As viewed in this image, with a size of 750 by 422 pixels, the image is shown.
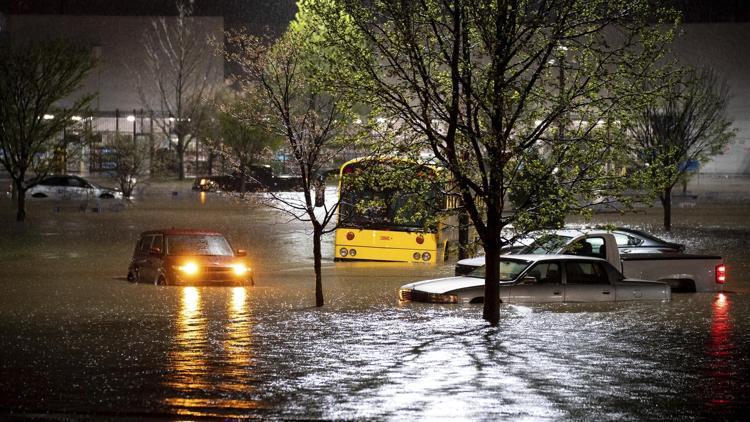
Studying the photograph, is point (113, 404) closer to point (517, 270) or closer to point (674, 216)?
point (517, 270)

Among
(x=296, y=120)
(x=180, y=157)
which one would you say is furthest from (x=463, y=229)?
(x=180, y=157)

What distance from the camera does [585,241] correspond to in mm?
23109

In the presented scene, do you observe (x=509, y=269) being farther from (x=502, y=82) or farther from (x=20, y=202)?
(x=20, y=202)

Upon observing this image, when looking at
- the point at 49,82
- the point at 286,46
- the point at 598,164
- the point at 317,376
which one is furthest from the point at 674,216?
the point at 317,376

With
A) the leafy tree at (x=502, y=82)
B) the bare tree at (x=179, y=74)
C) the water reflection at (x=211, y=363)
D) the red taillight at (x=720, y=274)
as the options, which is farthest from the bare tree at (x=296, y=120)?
the bare tree at (x=179, y=74)

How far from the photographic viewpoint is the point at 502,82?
1573 centimetres

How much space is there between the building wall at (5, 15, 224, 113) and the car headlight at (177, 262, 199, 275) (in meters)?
58.9

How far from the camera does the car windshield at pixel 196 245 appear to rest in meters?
24.5

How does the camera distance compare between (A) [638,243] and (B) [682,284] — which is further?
(A) [638,243]

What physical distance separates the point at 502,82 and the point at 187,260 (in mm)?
10473

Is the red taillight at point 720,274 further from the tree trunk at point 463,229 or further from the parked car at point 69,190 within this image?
the parked car at point 69,190

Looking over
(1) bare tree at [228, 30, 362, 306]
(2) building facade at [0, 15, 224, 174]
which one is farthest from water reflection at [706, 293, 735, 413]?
(2) building facade at [0, 15, 224, 174]

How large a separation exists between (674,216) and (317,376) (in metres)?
40.6

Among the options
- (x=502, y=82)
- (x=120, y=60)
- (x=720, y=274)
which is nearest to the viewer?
(x=502, y=82)
